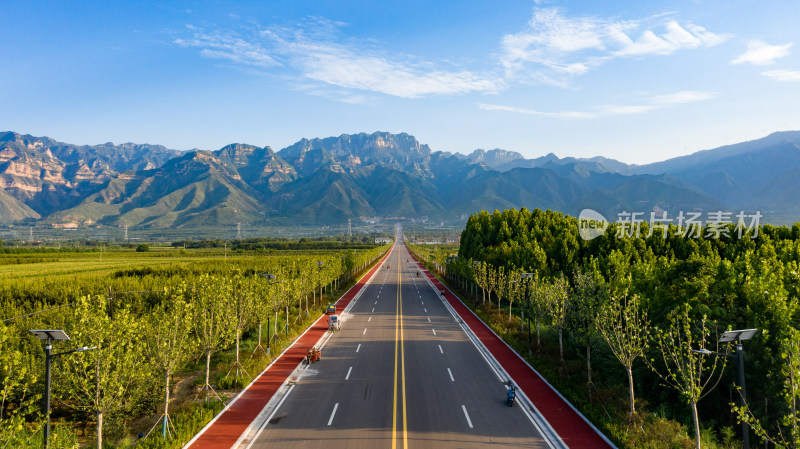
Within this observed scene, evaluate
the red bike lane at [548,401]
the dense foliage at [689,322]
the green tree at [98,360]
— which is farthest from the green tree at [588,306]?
the green tree at [98,360]

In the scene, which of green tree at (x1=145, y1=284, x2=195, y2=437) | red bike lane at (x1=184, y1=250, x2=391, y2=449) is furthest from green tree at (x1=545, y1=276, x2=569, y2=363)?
green tree at (x1=145, y1=284, x2=195, y2=437)

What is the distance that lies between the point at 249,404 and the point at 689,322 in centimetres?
2247

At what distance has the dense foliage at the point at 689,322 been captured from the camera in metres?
16.8

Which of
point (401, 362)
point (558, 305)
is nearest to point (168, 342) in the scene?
point (401, 362)

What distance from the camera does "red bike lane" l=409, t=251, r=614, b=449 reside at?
17328 millimetres

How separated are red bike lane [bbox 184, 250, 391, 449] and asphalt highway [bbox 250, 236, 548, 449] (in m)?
1.15

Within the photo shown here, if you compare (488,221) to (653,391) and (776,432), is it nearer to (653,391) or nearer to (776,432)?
(653,391)

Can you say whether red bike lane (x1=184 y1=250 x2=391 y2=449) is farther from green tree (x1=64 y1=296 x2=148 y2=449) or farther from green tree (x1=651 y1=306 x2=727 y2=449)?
green tree (x1=651 y1=306 x2=727 y2=449)

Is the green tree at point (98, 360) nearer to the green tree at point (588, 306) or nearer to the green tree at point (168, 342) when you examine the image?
the green tree at point (168, 342)

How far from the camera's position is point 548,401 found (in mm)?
21594

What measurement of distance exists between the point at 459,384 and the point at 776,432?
14529mm

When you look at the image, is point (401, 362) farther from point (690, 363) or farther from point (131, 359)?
point (690, 363)

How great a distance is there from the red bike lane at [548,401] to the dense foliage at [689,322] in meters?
1.95

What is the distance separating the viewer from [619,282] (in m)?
26.8
